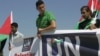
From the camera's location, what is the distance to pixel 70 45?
6.02 metres

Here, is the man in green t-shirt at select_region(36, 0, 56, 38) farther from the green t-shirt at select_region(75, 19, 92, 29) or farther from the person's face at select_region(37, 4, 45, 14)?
the green t-shirt at select_region(75, 19, 92, 29)

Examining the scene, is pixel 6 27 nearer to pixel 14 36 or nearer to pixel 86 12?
pixel 14 36

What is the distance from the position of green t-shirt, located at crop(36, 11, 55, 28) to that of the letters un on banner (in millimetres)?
337

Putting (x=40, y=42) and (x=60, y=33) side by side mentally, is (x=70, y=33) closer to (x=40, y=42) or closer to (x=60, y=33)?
(x=60, y=33)

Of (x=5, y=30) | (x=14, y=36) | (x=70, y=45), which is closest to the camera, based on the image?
(x=70, y=45)

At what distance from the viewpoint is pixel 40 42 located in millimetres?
6688

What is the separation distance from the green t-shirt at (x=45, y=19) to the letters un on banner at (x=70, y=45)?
0.34 metres

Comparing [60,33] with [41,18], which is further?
[41,18]

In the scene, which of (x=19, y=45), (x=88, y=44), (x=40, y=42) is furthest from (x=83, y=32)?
(x=19, y=45)

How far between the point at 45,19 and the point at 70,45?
1166 millimetres

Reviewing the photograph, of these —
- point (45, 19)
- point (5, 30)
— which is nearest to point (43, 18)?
point (45, 19)

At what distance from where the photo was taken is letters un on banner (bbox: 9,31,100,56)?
566cm

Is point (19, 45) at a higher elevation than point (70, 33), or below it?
below

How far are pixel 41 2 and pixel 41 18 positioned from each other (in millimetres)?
315
